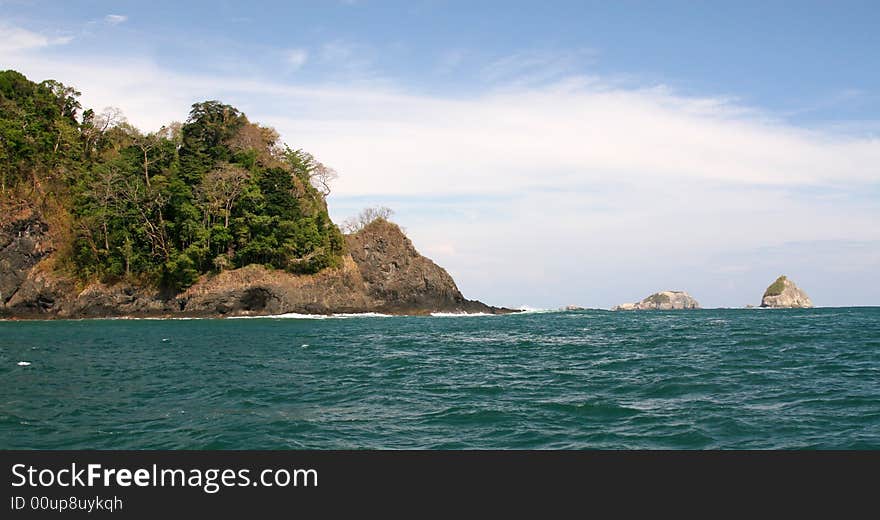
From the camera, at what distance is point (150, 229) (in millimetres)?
70562

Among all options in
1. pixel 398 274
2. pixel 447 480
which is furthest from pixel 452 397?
pixel 398 274

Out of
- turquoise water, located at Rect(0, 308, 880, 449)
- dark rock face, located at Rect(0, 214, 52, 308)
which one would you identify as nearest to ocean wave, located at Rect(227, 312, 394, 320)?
dark rock face, located at Rect(0, 214, 52, 308)

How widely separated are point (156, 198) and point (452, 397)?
214 ft

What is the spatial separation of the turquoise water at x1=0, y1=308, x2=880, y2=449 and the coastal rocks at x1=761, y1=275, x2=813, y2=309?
399 feet

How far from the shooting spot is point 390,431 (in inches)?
465

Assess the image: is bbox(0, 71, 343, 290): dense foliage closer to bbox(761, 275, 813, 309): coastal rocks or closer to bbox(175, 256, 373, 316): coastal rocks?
bbox(175, 256, 373, 316): coastal rocks

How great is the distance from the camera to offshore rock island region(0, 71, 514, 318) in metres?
67.9

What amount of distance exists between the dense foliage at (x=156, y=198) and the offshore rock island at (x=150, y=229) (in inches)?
6.2

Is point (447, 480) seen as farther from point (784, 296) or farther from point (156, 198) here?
point (784, 296)

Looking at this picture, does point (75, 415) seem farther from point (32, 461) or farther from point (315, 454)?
point (315, 454)

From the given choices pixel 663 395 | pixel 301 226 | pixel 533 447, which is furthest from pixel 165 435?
pixel 301 226

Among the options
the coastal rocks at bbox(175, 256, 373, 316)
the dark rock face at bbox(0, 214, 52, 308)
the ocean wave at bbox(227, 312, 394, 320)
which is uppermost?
the dark rock face at bbox(0, 214, 52, 308)

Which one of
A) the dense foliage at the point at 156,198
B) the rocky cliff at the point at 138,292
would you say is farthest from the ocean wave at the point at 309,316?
the dense foliage at the point at 156,198

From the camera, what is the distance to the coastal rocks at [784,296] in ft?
443
